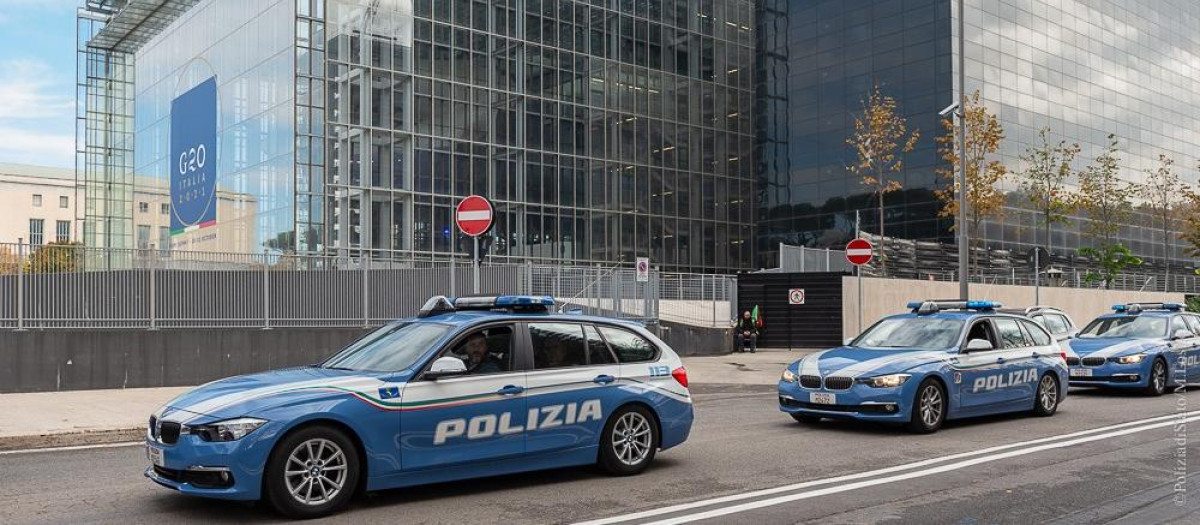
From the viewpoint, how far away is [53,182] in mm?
120500

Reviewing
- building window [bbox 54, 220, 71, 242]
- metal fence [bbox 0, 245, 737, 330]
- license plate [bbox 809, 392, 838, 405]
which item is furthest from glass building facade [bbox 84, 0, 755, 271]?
building window [bbox 54, 220, 71, 242]

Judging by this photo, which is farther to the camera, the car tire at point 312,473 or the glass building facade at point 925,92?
the glass building facade at point 925,92

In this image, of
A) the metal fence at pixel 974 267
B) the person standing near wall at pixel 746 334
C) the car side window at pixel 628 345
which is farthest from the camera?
the metal fence at pixel 974 267

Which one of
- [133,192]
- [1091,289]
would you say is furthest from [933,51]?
[133,192]

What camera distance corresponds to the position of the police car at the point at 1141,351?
656 inches

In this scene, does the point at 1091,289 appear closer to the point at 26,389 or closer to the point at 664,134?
the point at 664,134


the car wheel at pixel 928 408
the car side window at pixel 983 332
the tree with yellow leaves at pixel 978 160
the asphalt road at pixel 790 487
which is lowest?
the asphalt road at pixel 790 487

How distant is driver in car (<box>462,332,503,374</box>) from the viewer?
7.98 metres

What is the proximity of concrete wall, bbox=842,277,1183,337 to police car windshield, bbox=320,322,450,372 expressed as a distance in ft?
82.6

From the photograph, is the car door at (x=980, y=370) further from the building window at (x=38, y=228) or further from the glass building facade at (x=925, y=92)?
the building window at (x=38, y=228)

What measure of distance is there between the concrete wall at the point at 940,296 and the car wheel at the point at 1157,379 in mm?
14952

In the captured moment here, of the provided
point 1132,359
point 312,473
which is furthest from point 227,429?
point 1132,359

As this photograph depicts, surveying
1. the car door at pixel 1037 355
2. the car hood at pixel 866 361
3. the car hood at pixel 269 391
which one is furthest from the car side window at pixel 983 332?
the car hood at pixel 269 391

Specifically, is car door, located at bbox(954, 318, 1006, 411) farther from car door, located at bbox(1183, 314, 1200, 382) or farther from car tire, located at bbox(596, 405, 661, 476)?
car door, located at bbox(1183, 314, 1200, 382)
